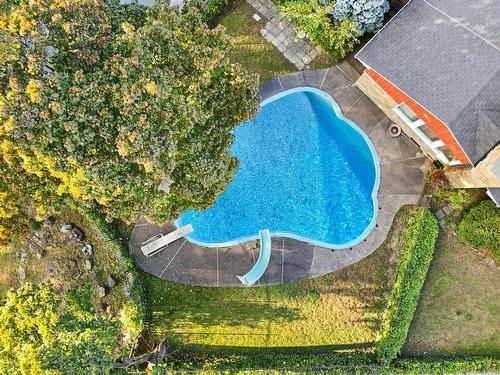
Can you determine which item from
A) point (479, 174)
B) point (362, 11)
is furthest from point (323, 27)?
point (479, 174)

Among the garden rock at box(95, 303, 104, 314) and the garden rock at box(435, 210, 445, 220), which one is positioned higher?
the garden rock at box(435, 210, 445, 220)

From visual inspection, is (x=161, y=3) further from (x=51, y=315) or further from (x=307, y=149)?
(x=51, y=315)

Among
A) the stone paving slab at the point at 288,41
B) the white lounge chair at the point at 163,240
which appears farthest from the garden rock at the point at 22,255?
the stone paving slab at the point at 288,41

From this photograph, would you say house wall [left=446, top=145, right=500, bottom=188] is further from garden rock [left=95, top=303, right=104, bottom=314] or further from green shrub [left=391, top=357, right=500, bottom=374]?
garden rock [left=95, top=303, right=104, bottom=314]

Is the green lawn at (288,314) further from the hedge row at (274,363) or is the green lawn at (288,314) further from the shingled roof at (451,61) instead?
the shingled roof at (451,61)

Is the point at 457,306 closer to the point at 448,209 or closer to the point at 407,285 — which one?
the point at 407,285

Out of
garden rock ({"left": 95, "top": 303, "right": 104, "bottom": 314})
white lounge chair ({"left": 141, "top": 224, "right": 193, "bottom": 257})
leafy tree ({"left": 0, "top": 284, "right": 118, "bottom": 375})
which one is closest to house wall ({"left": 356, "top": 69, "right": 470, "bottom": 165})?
white lounge chair ({"left": 141, "top": 224, "right": 193, "bottom": 257})
